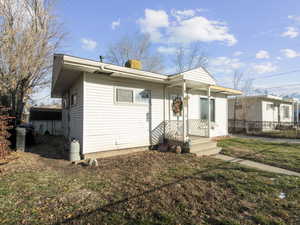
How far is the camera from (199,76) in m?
7.22

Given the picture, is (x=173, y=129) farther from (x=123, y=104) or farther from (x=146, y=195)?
(x=146, y=195)

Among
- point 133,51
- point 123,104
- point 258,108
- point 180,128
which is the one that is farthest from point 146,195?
point 133,51

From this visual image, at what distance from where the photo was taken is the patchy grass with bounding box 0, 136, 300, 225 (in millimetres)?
2518

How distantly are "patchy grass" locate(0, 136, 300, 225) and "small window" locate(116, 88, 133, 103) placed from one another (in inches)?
104

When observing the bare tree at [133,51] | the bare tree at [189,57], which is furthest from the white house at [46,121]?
the bare tree at [189,57]

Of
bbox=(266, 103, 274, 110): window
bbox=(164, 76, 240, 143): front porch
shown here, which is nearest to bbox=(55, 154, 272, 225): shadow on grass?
bbox=(164, 76, 240, 143): front porch

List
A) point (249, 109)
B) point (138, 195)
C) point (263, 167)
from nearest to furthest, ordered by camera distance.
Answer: point (138, 195)
point (263, 167)
point (249, 109)

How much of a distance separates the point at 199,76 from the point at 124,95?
3539 millimetres

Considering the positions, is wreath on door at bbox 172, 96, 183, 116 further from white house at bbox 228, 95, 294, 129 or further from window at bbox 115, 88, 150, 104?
white house at bbox 228, 95, 294, 129

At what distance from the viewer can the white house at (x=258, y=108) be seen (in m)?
16.0

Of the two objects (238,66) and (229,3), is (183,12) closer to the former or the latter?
(229,3)

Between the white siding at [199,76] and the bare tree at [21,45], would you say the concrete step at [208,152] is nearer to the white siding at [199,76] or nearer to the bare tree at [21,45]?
the white siding at [199,76]

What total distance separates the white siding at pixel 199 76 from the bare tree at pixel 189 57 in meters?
16.5

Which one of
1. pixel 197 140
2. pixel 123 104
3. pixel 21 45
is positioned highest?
pixel 21 45
